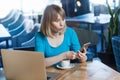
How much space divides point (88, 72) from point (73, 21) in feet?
8.57

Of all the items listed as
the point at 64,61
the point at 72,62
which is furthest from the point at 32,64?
the point at 72,62

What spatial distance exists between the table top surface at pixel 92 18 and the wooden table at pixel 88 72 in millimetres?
2373

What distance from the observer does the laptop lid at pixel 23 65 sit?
1347 millimetres

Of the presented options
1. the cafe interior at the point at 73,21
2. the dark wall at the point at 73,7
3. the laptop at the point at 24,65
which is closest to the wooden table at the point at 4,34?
the cafe interior at the point at 73,21

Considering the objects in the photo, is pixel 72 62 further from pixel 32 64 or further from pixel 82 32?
pixel 82 32

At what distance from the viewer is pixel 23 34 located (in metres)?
4.06

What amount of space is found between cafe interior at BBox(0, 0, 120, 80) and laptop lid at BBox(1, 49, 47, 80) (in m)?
2.18

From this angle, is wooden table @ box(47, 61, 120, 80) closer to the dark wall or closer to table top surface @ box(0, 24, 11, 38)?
table top surface @ box(0, 24, 11, 38)

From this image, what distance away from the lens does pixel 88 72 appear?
5.72ft

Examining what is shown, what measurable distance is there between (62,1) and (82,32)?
3.06ft

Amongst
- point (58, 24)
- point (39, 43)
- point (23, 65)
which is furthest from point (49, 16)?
point (23, 65)

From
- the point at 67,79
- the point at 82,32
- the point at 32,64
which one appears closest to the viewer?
the point at 32,64

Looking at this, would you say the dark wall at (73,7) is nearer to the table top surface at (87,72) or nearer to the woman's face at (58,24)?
the woman's face at (58,24)

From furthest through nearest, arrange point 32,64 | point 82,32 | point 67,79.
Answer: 1. point 82,32
2. point 67,79
3. point 32,64
